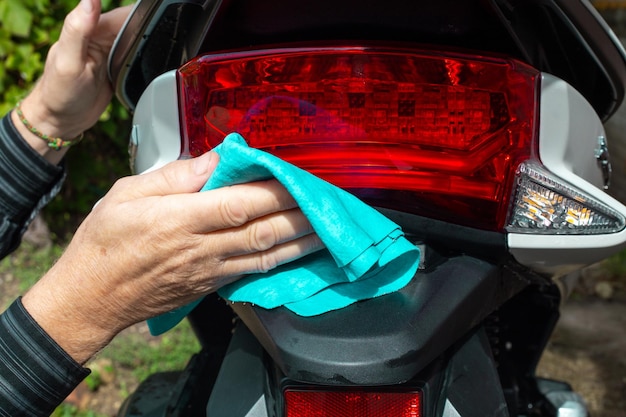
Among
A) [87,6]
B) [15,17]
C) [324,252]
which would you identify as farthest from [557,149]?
[15,17]

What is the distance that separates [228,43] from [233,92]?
0.46 feet

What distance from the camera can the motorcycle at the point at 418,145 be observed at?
0.92 m

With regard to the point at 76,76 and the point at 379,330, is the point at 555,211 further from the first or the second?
the point at 76,76

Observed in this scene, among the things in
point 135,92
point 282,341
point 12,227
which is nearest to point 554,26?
point 282,341

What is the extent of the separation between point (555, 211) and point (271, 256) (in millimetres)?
425

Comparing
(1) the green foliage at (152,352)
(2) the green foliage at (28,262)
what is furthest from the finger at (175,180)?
(2) the green foliage at (28,262)

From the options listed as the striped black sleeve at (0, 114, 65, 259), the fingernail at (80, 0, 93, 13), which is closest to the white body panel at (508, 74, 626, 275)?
the fingernail at (80, 0, 93, 13)

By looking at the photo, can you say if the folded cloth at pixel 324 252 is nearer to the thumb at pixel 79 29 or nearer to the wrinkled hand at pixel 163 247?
the wrinkled hand at pixel 163 247

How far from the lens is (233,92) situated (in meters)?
1.00

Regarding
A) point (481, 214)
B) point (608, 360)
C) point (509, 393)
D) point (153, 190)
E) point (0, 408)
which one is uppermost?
point (153, 190)

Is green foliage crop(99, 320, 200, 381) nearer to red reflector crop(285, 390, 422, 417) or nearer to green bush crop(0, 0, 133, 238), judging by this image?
green bush crop(0, 0, 133, 238)

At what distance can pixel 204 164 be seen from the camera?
872mm

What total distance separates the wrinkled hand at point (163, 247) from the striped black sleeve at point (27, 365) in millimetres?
37

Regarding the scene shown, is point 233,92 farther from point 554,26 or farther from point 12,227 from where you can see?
point 12,227
